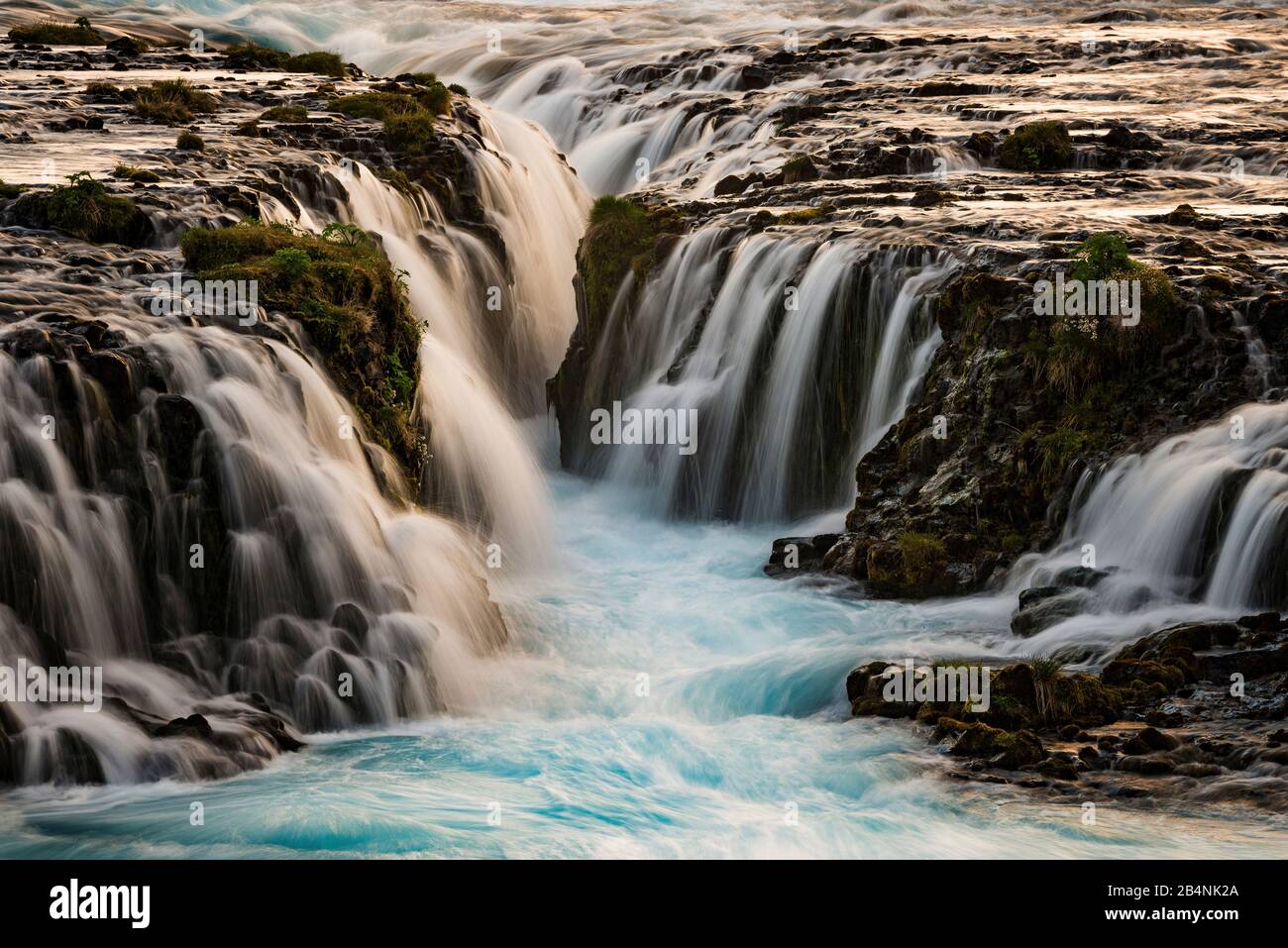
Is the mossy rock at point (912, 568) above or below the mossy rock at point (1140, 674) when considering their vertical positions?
above

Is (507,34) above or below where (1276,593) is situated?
above

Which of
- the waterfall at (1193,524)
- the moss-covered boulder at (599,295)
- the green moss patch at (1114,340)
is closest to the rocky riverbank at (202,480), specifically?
the moss-covered boulder at (599,295)

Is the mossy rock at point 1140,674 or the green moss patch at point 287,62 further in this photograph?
the green moss patch at point 287,62

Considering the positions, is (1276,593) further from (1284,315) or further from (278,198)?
(278,198)

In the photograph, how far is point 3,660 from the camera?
1116cm

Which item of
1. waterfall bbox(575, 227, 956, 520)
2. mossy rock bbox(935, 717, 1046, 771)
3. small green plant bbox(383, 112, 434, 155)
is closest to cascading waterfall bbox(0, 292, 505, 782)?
mossy rock bbox(935, 717, 1046, 771)

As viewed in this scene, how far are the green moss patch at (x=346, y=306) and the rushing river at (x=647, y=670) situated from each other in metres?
1.12

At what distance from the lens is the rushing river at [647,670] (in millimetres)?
10062

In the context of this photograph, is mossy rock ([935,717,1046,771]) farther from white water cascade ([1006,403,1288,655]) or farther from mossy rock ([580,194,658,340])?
mossy rock ([580,194,658,340])

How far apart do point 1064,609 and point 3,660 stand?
29.0 ft

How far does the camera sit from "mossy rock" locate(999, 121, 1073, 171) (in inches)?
930

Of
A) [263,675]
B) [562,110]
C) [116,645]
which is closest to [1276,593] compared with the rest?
[263,675]

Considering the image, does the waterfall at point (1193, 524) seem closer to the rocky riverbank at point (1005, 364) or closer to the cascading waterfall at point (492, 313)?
the rocky riverbank at point (1005, 364)

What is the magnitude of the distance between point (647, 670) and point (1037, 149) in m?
13.1
